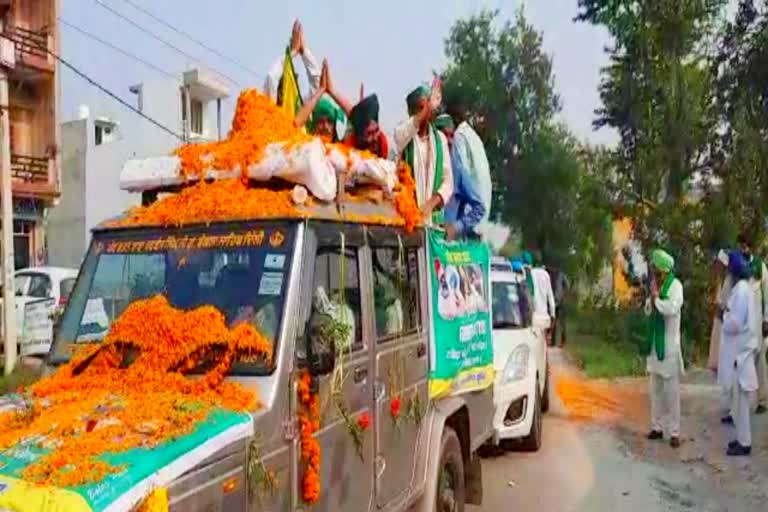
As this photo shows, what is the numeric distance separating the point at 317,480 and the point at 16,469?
Result: 4.34 feet

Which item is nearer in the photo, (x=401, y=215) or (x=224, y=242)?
(x=224, y=242)

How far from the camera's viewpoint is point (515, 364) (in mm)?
8383

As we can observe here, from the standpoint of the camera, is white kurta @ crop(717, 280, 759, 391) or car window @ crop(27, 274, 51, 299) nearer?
white kurta @ crop(717, 280, 759, 391)

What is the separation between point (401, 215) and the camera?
5.08 metres

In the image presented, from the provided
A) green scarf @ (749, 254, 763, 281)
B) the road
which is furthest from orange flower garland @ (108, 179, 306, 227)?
green scarf @ (749, 254, 763, 281)

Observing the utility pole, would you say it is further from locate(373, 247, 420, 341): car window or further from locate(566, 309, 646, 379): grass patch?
locate(566, 309, 646, 379): grass patch

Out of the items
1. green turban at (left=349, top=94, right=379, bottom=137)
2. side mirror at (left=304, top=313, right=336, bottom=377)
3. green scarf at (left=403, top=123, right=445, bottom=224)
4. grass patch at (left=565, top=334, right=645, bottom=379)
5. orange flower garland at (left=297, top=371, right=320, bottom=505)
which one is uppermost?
green turban at (left=349, top=94, right=379, bottom=137)

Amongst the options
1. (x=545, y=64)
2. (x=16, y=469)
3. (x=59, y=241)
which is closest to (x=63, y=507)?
(x=16, y=469)

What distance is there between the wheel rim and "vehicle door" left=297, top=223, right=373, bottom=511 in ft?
4.04

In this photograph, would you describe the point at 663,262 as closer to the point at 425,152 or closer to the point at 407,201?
the point at 425,152

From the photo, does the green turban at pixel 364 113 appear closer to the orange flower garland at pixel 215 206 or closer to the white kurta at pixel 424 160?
the white kurta at pixel 424 160

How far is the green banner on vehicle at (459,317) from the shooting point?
549 cm

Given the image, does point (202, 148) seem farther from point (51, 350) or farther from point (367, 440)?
point (367, 440)

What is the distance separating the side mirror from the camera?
3564 mm
